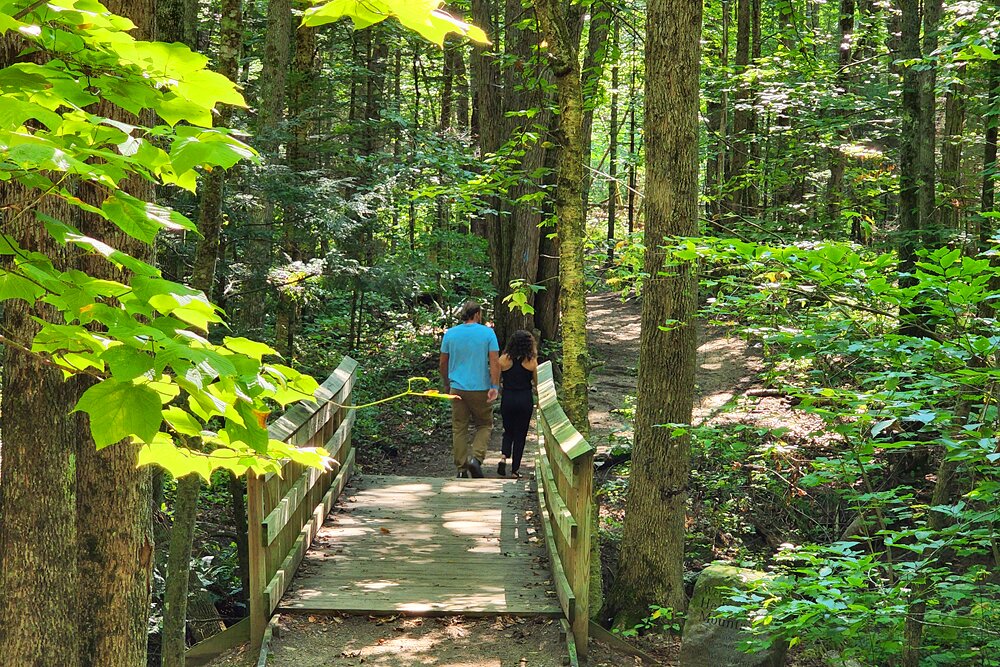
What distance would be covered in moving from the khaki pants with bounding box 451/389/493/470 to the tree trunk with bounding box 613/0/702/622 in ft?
9.23

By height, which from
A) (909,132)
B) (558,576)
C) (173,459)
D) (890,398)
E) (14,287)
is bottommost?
(558,576)

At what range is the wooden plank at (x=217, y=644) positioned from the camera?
5.84 metres

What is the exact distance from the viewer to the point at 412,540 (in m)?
7.85

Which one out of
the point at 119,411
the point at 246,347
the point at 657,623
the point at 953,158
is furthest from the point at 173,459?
the point at 953,158

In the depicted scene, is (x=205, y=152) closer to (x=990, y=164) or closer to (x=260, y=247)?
(x=260, y=247)

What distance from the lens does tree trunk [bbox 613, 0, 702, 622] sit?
7285 millimetres

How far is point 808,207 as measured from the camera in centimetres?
1204

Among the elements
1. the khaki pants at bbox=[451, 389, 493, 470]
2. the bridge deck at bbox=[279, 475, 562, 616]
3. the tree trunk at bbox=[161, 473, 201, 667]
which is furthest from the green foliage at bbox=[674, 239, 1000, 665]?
the khaki pants at bbox=[451, 389, 493, 470]

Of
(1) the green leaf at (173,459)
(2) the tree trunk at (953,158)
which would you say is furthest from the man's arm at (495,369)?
(1) the green leaf at (173,459)

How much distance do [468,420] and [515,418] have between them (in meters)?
0.59

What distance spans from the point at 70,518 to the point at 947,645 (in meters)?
6.51

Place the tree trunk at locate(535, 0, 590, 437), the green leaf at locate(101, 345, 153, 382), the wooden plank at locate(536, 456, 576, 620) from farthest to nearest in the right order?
the tree trunk at locate(535, 0, 590, 437) → the wooden plank at locate(536, 456, 576, 620) → the green leaf at locate(101, 345, 153, 382)

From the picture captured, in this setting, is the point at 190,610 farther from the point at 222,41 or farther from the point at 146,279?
the point at 146,279

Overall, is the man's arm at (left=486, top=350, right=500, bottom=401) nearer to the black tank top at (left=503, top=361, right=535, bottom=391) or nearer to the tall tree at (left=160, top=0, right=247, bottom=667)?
the black tank top at (left=503, top=361, right=535, bottom=391)
